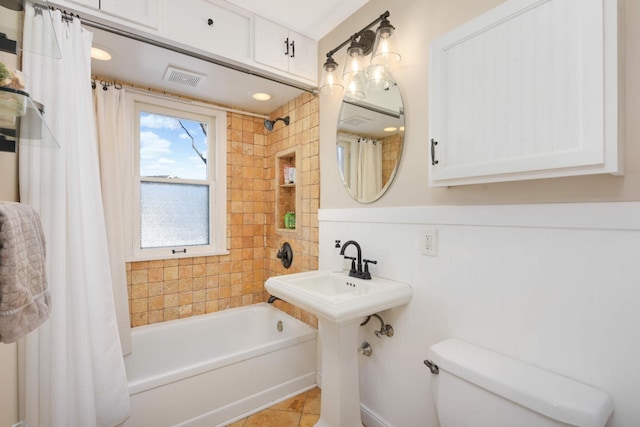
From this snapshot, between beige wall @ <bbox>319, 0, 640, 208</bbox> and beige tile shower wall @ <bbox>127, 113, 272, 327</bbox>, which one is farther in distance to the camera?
beige tile shower wall @ <bbox>127, 113, 272, 327</bbox>

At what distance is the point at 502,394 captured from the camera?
100cm

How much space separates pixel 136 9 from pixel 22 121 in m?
0.88

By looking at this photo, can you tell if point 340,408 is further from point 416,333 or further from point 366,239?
point 366,239

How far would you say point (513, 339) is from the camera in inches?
45.9

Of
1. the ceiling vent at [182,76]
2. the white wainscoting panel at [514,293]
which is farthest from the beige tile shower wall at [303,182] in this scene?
the ceiling vent at [182,76]

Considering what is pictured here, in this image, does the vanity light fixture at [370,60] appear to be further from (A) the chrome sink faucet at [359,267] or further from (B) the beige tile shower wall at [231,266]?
(B) the beige tile shower wall at [231,266]

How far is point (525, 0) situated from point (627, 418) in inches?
54.9

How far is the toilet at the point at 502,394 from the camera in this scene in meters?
0.89

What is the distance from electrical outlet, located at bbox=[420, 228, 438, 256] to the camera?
145 centimetres

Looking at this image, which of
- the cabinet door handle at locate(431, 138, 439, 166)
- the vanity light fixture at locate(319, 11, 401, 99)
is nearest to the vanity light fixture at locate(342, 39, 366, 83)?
the vanity light fixture at locate(319, 11, 401, 99)

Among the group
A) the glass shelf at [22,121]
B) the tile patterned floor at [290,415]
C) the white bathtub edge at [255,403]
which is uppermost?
the glass shelf at [22,121]

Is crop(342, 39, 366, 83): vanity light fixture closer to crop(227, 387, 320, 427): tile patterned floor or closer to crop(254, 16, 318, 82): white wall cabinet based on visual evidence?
crop(254, 16, 318, 82): white wall cabinet

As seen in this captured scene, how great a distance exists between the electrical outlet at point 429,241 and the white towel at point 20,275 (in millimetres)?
1461

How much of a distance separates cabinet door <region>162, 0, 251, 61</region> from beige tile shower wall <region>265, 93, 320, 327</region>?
651 mm
